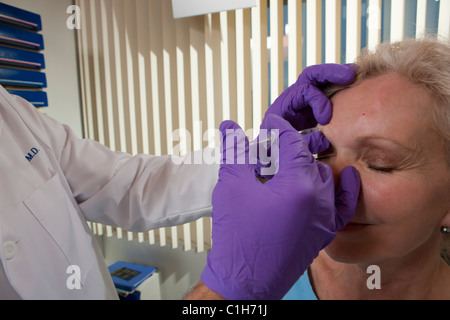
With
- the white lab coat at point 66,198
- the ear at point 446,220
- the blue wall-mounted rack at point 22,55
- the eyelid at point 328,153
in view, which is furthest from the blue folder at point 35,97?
the ear at point 446,220

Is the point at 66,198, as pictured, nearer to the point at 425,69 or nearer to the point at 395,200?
the point at 395,200

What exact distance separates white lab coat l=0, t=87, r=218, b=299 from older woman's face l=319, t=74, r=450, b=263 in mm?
498

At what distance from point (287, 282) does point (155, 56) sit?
6.23 feet

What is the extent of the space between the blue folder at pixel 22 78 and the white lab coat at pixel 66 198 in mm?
1009

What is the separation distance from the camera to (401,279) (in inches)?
36.9

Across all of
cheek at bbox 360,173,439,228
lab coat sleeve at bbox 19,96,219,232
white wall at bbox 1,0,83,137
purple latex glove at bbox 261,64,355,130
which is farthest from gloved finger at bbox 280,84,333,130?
white wall at bbox 1,0,83,137

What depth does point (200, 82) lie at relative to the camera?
6.58 ft

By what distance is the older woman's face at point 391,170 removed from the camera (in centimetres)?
74

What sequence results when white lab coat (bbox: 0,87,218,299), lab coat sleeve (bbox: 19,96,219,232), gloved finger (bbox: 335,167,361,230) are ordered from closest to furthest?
gloved finger (bbox: 335,167,361,230)
white lab coat (bbox: 0,87,218,299)
lab coat sleeve (bbox: 19,96,219,232)

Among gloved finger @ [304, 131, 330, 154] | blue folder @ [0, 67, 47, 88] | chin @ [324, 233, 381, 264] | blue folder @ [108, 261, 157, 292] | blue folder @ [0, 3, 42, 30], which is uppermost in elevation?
blue folder @ [0, 3, 42, 30]

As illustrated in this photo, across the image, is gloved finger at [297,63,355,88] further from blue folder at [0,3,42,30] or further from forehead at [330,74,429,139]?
blue folder at [0,3,42,30]

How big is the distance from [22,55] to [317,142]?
2041 mm

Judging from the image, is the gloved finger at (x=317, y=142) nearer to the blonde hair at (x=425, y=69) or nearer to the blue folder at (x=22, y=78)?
the blonde hair at (x=425, y=69)

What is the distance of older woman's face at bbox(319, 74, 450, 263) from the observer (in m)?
0.74
